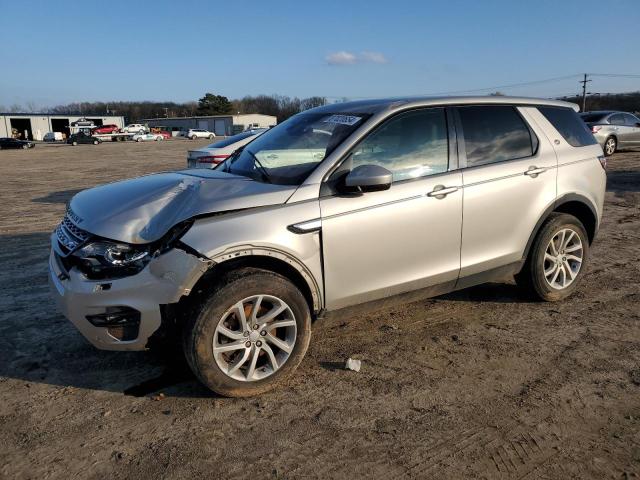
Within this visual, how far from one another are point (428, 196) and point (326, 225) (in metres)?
0.87

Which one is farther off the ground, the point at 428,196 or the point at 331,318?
the point at 428,196

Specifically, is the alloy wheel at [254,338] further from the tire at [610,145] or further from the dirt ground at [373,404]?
the tire at [610,145]

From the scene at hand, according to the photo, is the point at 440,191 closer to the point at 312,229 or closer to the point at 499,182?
the point at 499,182

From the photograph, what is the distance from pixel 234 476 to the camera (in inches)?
100.0

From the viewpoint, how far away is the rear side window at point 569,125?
4586 millimetres

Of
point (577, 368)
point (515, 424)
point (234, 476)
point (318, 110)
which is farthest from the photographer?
point (318, 110)

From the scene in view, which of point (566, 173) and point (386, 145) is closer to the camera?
point (386, 145)

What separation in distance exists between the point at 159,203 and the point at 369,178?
1384 millimetres

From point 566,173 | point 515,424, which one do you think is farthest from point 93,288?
point 566,173

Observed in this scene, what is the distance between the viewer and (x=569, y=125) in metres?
4.69

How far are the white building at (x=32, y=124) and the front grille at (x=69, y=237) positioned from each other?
9202 centimetres

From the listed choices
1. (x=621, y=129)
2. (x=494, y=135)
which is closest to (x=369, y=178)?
(x=494, y=135)

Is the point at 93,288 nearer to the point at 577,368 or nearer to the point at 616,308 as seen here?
the point at 577,368

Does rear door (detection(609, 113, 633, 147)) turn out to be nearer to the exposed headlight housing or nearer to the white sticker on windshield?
the white sticker on windshield
